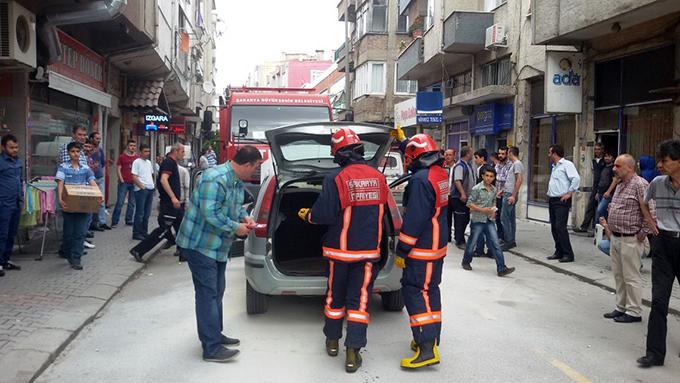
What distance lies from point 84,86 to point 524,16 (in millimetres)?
10745

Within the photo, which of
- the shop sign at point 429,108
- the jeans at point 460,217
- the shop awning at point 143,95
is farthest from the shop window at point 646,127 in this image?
the shop awning at point 143,95

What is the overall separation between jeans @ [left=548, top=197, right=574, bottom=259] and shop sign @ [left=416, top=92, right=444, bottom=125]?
7.11 metres

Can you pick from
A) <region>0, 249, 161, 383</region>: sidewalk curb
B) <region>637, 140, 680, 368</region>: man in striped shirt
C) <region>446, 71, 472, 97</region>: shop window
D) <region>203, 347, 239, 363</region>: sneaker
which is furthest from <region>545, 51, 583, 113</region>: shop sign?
<region>203, 347, 239, 363</region>: sneaker

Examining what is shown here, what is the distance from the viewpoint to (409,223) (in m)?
4.86

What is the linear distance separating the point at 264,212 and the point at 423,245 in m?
1.71

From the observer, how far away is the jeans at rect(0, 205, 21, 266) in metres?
7.73

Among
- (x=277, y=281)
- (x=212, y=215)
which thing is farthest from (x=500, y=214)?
(x=212, y=215)

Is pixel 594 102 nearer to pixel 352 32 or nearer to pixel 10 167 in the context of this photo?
pixel 10 167

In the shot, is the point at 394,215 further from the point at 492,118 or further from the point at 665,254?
the point at 492,118

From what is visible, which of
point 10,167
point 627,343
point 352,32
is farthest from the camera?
point 352,32

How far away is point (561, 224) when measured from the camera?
993 cm

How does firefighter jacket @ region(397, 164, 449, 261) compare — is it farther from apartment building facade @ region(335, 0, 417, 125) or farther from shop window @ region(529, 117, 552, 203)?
apartment building facade @ region(335, 0, 417, 125)

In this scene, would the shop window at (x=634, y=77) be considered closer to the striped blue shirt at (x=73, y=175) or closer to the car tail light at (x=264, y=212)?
the car tail light at (x=264, y=212)

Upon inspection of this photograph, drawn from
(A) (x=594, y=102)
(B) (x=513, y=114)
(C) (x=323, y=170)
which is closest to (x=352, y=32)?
(B) (x=513, y=114)
